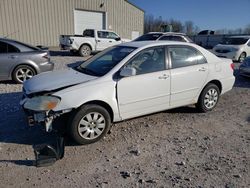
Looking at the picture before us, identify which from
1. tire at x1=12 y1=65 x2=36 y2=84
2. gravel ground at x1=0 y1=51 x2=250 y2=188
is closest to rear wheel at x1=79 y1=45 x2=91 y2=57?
tire at x1=12 y1=65 x2=36 y2=84

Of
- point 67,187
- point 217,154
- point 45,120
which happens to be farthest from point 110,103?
point 217,154

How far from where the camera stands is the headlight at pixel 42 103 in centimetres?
363

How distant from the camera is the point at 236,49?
45.6 feet

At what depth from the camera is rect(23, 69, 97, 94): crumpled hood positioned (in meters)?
3.96

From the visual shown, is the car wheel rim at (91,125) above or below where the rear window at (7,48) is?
below

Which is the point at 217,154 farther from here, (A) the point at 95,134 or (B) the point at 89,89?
(B) the point at 89,89

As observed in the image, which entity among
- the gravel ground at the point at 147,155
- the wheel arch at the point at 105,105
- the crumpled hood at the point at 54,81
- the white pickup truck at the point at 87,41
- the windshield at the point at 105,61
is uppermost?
the white pickup truck at the point at 87,41

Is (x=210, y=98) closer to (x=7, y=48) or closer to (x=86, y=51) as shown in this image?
(x=7, y=48)

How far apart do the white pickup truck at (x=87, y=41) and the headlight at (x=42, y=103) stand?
39.8 feet

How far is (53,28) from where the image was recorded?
833 inches

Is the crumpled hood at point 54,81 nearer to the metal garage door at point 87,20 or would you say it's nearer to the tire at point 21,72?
the tire at point 21,72

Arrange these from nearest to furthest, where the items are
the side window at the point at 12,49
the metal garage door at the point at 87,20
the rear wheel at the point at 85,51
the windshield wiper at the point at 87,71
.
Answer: the windshield wiper at the point at 87,71, the side window at the point at 12,49, the rear wheel at the point at 85,51, the metal garage door at the point at 87,20

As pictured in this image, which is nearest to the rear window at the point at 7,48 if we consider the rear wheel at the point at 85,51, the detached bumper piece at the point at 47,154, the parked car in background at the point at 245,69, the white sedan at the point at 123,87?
the white sedan at the point at 123,87

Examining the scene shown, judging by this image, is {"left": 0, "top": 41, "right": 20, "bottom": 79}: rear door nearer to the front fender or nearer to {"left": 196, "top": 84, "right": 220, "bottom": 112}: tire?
the front fender
